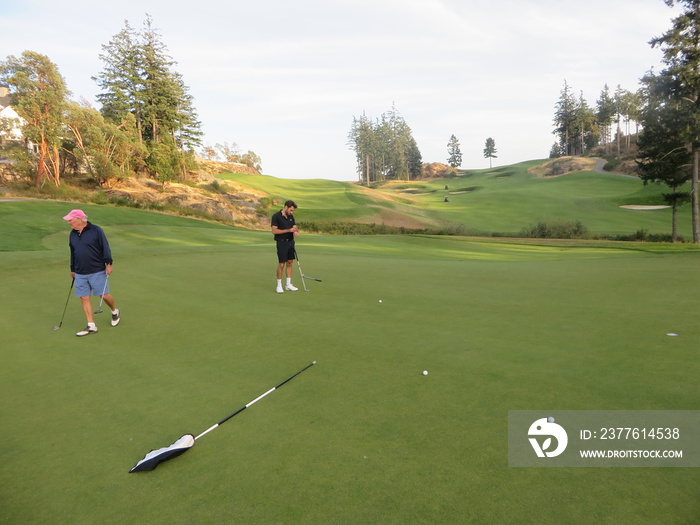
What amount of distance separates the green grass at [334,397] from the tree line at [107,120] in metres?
39.6

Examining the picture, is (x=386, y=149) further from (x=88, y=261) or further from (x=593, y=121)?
(x=88, y=261)

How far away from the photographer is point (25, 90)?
40094mm

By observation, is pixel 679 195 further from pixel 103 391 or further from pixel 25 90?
pixel 25 90

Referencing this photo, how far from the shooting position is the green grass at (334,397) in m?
3.21

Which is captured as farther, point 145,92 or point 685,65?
point 145,92

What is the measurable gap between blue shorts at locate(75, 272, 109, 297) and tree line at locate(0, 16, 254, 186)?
1691 inches

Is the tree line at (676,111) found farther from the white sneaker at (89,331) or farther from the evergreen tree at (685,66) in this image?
the white sneaker at (89,331)

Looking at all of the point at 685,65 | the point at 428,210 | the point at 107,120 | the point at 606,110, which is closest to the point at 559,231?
the point at 685,65

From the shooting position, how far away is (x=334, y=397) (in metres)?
4.97

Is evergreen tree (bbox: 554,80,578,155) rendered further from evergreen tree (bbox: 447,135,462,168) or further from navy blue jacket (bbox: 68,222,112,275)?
navy blue jacket (bbox: 68,222,112,275)

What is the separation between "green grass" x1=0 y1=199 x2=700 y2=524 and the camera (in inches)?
126

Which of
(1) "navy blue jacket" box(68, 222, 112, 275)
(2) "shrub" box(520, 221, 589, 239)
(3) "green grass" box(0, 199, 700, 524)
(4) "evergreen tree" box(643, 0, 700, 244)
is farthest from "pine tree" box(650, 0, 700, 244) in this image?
(1) "navy blue jacket" box(68, 222, 112, 275)

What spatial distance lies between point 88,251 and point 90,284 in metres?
0.66

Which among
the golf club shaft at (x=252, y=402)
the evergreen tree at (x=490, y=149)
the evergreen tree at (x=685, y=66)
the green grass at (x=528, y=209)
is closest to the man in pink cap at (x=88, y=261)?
the golf club shaft at (x=252, y=402)
